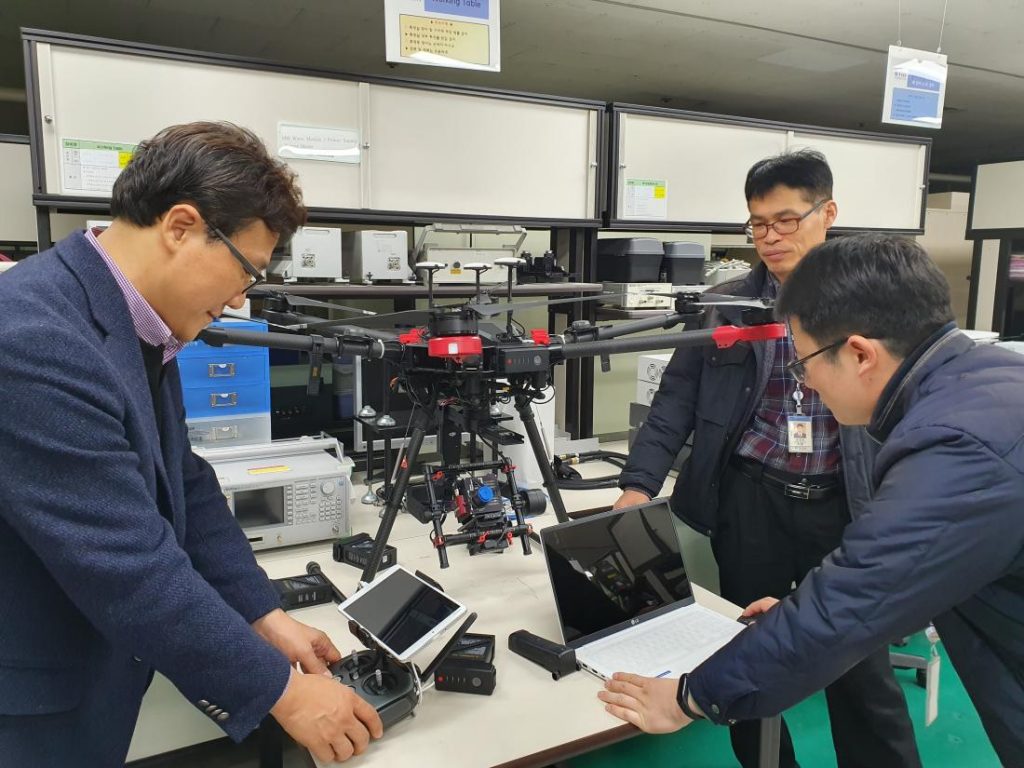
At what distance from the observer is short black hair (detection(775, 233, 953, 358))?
0.88 m

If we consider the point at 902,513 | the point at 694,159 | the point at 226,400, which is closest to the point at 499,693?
the point at 902,513

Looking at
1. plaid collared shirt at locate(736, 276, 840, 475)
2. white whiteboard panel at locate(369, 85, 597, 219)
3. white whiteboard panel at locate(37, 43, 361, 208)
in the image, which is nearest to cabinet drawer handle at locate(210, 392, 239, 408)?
white whiteboard panel at locate(37, 43, 361, 208)

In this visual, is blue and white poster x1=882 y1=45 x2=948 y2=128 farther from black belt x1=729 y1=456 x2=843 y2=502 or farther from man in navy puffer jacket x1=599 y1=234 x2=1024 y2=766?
man in navy puffer jacket x1=599 y1=234 x2=1024 y2=766

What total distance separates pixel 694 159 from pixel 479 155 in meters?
0.87

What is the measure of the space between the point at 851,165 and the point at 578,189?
1.30m

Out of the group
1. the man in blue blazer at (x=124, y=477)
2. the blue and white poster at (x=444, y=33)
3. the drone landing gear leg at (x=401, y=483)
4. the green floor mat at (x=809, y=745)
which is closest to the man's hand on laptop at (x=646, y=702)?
the man in blue blazer at (x=124, y=477)

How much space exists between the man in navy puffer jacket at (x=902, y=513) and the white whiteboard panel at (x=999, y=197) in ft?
11.4

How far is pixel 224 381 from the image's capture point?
6.39ft

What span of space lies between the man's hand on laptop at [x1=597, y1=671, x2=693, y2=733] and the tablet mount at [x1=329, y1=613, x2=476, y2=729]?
290 millimetres

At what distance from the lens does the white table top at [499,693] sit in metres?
1.02

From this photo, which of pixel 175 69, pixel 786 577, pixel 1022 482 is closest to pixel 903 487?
pixel 1022 482

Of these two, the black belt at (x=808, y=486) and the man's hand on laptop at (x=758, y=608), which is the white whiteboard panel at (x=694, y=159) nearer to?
the black belt at (x=808, y=486)

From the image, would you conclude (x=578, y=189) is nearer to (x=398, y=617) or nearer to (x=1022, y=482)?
(x=398, y=617)

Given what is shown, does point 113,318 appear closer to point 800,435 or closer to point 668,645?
point 668,645
